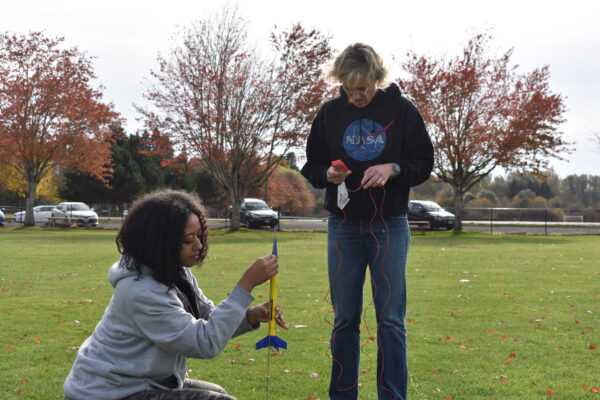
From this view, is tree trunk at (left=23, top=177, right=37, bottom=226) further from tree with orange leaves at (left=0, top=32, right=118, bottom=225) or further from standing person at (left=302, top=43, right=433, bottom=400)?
standing person at (left=302, top=43, right=433, bottom=400)

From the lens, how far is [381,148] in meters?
3.22

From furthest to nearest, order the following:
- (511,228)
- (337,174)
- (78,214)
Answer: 1. (511,228)
2. (78,214)
3. (337,174)

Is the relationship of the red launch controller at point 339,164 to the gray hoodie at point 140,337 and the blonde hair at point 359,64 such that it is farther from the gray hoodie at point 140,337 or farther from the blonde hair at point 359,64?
the gray hoodie at point 140,337

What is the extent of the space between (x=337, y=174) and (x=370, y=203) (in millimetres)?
246

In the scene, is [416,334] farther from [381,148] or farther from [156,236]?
[156,236]

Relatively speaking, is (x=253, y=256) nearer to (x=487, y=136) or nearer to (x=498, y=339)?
(x=498, y=339)

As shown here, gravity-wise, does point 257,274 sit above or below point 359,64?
below

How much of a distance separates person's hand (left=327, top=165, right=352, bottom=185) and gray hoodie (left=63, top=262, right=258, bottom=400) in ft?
3.36

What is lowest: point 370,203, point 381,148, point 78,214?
point 78,214

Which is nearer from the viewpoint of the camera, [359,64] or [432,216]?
[359,64]

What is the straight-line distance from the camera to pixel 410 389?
12.5ft

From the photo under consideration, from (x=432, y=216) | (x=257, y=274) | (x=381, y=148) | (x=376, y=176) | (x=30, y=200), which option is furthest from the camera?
(x=30, y=200)

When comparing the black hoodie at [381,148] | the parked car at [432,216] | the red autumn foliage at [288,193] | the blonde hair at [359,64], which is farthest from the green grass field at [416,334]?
the red autumn foliage at [288,193]

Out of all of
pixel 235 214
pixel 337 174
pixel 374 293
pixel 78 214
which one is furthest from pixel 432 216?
pixel 337 174
